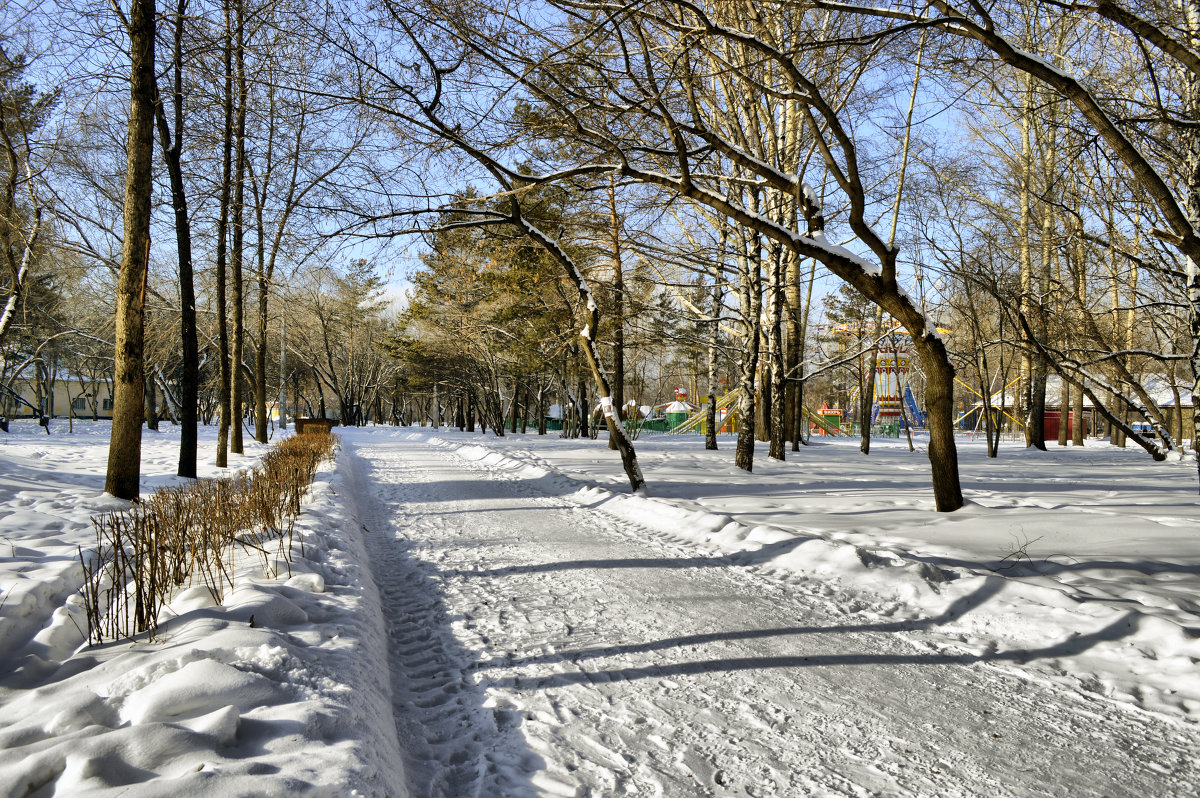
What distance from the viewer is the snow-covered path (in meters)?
2.73

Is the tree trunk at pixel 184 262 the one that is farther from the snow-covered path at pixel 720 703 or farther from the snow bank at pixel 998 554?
the snow-covered path at pixel 720 703

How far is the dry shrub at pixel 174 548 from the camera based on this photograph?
3785 millimetres

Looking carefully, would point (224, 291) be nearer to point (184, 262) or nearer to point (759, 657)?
point (184, 262)

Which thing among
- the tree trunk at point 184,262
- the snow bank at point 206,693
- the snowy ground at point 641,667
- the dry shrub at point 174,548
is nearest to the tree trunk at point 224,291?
the tree trunk at point 184,262

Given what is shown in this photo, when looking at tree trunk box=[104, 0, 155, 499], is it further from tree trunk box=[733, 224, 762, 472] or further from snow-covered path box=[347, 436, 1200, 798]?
tree trunk box=[733, 224, 762, 472]

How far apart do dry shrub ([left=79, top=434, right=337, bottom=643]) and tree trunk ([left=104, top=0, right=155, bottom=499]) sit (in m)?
0.96

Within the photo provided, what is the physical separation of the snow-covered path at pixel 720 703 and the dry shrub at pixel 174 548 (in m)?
1.22

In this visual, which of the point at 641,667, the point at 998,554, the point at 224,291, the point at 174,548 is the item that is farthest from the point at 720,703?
the point at 224,291

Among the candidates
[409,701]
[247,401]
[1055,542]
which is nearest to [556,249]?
[1055,542]

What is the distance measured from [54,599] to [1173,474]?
17491 millimetres

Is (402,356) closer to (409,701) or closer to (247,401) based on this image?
(247,401)

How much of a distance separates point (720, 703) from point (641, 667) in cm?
56

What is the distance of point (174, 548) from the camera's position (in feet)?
15.2

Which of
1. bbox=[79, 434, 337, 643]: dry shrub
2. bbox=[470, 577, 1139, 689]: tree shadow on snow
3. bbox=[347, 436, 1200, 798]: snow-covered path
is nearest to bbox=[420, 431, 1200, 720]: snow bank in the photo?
bbox=[470, 577, 1139, 689]: tree shadow on snow
